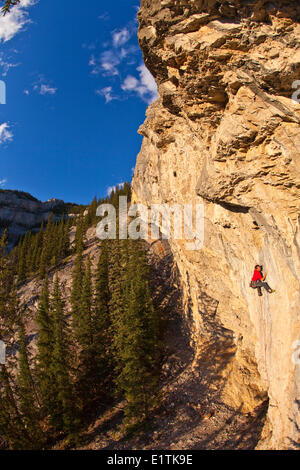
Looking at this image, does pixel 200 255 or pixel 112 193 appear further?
pixel 112 193

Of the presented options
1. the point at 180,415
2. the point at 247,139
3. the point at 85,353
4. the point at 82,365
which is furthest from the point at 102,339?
the point at 247,139

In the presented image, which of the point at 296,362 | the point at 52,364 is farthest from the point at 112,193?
the point at 296,362

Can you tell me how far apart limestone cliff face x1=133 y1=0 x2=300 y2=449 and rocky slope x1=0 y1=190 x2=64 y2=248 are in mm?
118430

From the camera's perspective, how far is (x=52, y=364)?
22.5m

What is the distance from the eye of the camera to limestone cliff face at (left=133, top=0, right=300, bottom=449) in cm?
959

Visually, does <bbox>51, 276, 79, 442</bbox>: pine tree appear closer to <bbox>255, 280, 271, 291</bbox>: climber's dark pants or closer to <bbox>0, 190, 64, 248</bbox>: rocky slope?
<bbox>255, 280, 271, 291</bbox>: climber's dark pants

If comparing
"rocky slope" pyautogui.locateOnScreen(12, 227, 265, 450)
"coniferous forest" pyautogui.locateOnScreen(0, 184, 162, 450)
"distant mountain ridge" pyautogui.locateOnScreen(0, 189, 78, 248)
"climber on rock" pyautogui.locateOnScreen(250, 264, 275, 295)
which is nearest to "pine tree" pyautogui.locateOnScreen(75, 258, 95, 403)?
"coniferous forest" pyautogui.locateOnScreen(0, 184, 162, 450)

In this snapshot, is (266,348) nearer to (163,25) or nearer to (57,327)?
(163,25)

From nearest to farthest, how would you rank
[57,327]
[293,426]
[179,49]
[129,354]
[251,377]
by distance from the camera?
[293,426]
[179,49]
[251,377]
[129,354]
[57,327]

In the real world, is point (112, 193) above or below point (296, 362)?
above

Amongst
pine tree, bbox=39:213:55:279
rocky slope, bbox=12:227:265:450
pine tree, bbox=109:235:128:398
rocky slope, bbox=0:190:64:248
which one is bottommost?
rocky slope, bbox=12:227:265:450

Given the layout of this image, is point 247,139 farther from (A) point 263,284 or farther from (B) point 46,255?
(B) point 46,255

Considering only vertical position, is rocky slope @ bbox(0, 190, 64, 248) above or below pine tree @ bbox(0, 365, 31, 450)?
above
